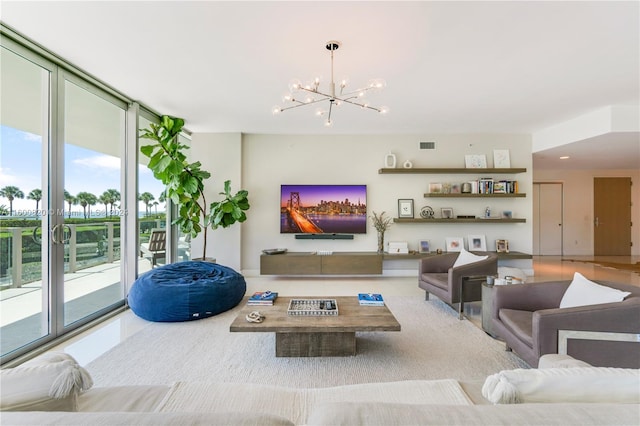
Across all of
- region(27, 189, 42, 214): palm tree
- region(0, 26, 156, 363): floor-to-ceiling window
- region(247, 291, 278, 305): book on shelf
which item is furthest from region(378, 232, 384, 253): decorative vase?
region(27, 189, 42, 214): palm tree

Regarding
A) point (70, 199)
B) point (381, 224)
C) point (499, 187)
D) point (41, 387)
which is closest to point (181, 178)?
point (70, 199)

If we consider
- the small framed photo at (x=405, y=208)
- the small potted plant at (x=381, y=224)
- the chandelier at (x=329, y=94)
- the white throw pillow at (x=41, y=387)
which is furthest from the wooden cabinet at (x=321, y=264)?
the white throw pillow at (x=41, y=387)

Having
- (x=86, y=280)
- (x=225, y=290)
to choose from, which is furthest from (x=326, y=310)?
(x=86, y=280)

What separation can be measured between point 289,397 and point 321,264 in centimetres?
376

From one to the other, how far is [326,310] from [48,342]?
2697mm

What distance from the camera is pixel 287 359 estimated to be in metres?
2.43

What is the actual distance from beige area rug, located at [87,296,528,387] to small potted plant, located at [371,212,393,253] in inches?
93.1

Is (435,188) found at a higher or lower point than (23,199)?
higher

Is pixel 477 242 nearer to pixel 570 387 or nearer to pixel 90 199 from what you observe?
pixel 570 387

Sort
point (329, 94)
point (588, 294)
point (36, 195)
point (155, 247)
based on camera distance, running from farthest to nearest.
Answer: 1. point (155, 247)
2. point (329, 94)
3. point (36, 195)
4. point (588, 294)

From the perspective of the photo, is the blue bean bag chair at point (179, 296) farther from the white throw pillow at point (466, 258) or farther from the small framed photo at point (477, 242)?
the small framed photo at point (477, 242)

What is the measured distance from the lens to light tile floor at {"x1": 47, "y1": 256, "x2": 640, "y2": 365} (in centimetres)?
274

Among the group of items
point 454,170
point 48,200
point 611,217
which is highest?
point 454,170

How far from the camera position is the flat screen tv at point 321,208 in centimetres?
550
